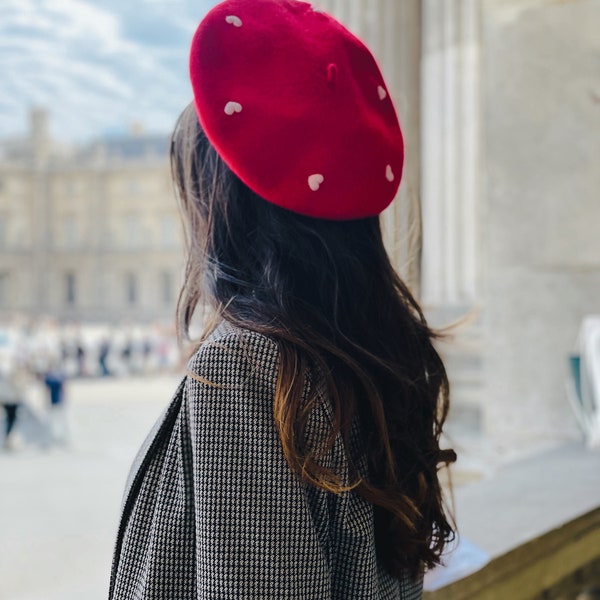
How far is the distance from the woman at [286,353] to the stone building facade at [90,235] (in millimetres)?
53614

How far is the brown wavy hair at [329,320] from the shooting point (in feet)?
2.62

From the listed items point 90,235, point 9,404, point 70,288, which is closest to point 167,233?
point 90,235

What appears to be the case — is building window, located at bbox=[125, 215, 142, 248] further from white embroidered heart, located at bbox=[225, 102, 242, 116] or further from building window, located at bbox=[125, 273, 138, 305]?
white embroidered heart, located at bbox=[225, 102, 242, 116]

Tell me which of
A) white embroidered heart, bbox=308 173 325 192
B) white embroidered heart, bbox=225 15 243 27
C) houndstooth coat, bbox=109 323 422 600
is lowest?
houndstooth coat, bbox=109 323 422 600

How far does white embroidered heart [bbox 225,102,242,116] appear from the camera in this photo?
31.2 inches

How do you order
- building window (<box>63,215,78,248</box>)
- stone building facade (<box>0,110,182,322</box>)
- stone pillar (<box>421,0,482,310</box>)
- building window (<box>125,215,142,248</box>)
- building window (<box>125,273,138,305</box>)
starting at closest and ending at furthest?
1. stone pillar (<box>421,0,482,310</box>)
2. building window (<box>125,273,138,305</box>)
3. stone building facade (<box>0,110,182,322</box>)
4. building window (<box>125,215,142,248</box>)
5. building window (<box>63,215,78,248</box>)

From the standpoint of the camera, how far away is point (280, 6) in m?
0.86

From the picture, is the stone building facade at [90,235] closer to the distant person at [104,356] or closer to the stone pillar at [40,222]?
the stone pillar at [40,222]

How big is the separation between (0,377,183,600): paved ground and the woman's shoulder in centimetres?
90

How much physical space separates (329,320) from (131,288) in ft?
182

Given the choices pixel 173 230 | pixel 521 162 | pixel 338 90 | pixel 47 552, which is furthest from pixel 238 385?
pixel 173 230

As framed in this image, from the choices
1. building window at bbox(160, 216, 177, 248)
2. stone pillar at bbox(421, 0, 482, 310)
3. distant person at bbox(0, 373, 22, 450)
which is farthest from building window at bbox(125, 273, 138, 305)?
stone pillar at bbox(421, 0, 482, 310)

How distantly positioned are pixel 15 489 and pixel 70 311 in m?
48.1

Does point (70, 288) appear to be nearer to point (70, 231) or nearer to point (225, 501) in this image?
point (70, 231)
